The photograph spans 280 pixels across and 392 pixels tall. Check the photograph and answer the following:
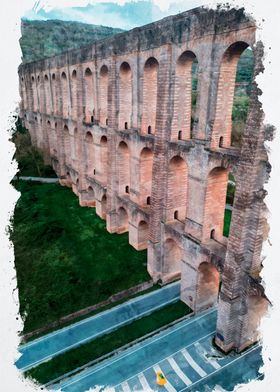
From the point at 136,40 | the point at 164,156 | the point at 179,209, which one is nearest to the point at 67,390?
the point at 179,209

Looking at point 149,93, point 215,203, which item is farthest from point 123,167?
point 215,203

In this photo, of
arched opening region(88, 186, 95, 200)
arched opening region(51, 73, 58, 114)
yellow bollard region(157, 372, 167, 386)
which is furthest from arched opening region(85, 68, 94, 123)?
yellow bollard region(157, 372, 167, 386)

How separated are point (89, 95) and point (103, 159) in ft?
23.4

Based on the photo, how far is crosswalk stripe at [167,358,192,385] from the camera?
1730 centimetres

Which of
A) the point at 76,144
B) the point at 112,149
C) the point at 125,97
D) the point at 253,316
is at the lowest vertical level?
the point at 253,316

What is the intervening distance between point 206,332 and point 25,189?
32.5 metres

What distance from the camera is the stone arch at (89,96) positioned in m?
32.9

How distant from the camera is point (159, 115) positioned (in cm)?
2189

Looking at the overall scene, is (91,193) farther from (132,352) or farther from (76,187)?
(132,352)

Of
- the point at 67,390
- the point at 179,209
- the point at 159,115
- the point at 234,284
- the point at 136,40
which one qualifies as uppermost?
the point at 136,40

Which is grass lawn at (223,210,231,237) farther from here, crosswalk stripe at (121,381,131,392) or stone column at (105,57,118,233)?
crosswalk stripe at (121,381,131,392)

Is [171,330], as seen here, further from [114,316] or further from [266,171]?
[266,171]

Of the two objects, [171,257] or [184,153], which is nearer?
[184,153]

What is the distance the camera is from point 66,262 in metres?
26.8
